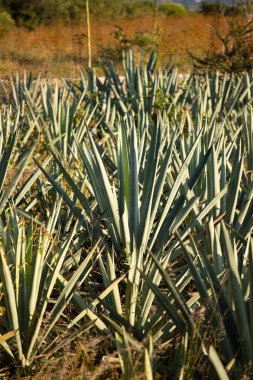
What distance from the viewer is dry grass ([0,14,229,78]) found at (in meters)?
13.1

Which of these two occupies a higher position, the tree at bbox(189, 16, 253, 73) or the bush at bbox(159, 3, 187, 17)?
the tree at bbox(189, 16, 253, 73)

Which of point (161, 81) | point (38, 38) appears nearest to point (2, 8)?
point (38, 38)

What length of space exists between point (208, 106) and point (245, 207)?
3.15 m

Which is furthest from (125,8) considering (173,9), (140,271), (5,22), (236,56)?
(140,271)

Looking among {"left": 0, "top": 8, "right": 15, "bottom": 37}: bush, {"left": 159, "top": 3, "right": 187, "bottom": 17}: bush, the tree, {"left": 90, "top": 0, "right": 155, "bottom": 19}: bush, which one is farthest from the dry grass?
{"left": 159, "top": 3, "right": 187, "bottom": 17}: bush

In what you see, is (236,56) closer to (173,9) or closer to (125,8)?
(125,8)

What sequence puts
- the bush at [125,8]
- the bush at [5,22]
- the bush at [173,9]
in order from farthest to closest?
1. the bush at [173,9]
2. the bush at [125,8]
3. the bush at [5,22]

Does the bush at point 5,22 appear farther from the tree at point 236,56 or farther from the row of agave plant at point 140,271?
the row of agave plant at point 140,271

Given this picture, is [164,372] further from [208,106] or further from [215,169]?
[208,106]

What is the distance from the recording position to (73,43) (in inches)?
645

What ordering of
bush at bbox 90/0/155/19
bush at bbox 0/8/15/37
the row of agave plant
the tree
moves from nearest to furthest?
the row of agave plant, the tree, bush at bbox 0/8/15/37, bush at bbox 90/0/155/19

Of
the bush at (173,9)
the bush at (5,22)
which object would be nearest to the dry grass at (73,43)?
the bush at (5,22)

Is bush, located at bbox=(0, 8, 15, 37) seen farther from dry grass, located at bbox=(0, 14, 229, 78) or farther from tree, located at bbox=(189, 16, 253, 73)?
tree, located at bbox=(189, 16, 253, 73)

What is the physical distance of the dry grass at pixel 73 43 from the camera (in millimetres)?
13102
